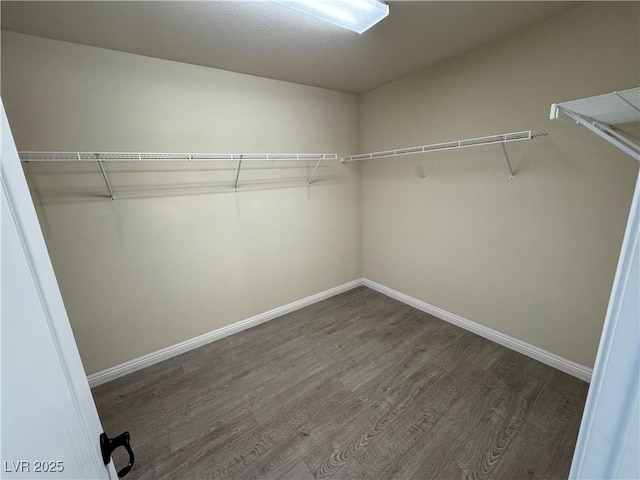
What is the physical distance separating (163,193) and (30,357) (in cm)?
191

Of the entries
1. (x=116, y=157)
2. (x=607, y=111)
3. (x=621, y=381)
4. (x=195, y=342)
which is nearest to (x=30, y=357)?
(x=621, y=381)

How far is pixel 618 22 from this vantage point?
1492 millimetres

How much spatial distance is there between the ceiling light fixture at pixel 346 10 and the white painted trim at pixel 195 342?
250cm

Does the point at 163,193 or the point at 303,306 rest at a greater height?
the point at 163,193

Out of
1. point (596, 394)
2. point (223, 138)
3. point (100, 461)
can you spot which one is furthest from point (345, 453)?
point (223, 138)

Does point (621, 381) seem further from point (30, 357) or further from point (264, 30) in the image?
point (264, 30)

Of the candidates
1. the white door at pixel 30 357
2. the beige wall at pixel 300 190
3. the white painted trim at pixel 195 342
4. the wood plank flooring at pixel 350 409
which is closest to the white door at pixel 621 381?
the white door at pixel 30 357

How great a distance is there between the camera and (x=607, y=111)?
1.31 metres

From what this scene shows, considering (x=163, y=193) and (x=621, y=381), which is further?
(x=163, y=193)

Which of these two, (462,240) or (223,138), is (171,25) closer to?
(223,138)

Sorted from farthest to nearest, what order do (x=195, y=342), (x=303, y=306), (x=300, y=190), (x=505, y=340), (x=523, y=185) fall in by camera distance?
(x=303, y=306) → (x=300, y=190) → (x=195, y=342) → (x=505, y=340) → (x=523, y=185)

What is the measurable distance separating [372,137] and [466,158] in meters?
1.13

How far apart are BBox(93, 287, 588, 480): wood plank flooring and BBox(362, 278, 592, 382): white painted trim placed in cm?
7

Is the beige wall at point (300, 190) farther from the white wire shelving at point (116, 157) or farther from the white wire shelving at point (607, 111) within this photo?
the white wire shelving at point (607, 111)
